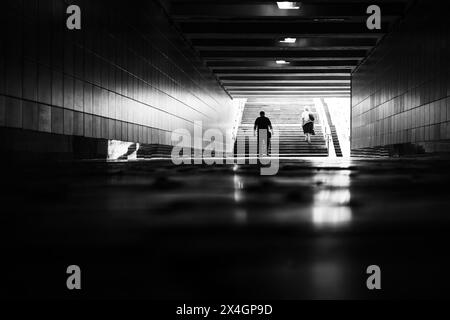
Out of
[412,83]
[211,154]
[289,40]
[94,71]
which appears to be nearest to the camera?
[94,71]

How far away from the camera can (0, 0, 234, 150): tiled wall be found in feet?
20.2

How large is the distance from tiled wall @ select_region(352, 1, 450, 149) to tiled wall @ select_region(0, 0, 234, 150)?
222 inches

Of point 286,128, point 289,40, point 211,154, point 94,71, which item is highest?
point 289,40

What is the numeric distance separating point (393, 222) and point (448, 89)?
8.92m

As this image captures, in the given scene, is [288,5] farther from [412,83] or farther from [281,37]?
[281,37]

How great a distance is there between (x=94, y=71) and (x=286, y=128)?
77.5 feet

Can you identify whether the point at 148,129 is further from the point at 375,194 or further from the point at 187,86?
the point at 375,194

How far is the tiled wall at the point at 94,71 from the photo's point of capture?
6160mm

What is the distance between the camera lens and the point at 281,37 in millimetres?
16000

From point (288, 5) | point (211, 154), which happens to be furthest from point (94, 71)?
point (211, 154)

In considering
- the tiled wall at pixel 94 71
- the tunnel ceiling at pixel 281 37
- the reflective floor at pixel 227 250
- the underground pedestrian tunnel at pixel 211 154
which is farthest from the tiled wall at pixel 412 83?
the reflective floor at pixel 227 250

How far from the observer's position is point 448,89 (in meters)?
9.63

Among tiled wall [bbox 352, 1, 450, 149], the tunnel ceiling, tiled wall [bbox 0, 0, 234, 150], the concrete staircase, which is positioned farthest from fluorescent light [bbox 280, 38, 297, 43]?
the concrete staircase

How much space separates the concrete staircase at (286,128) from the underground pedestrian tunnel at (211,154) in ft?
1.81
